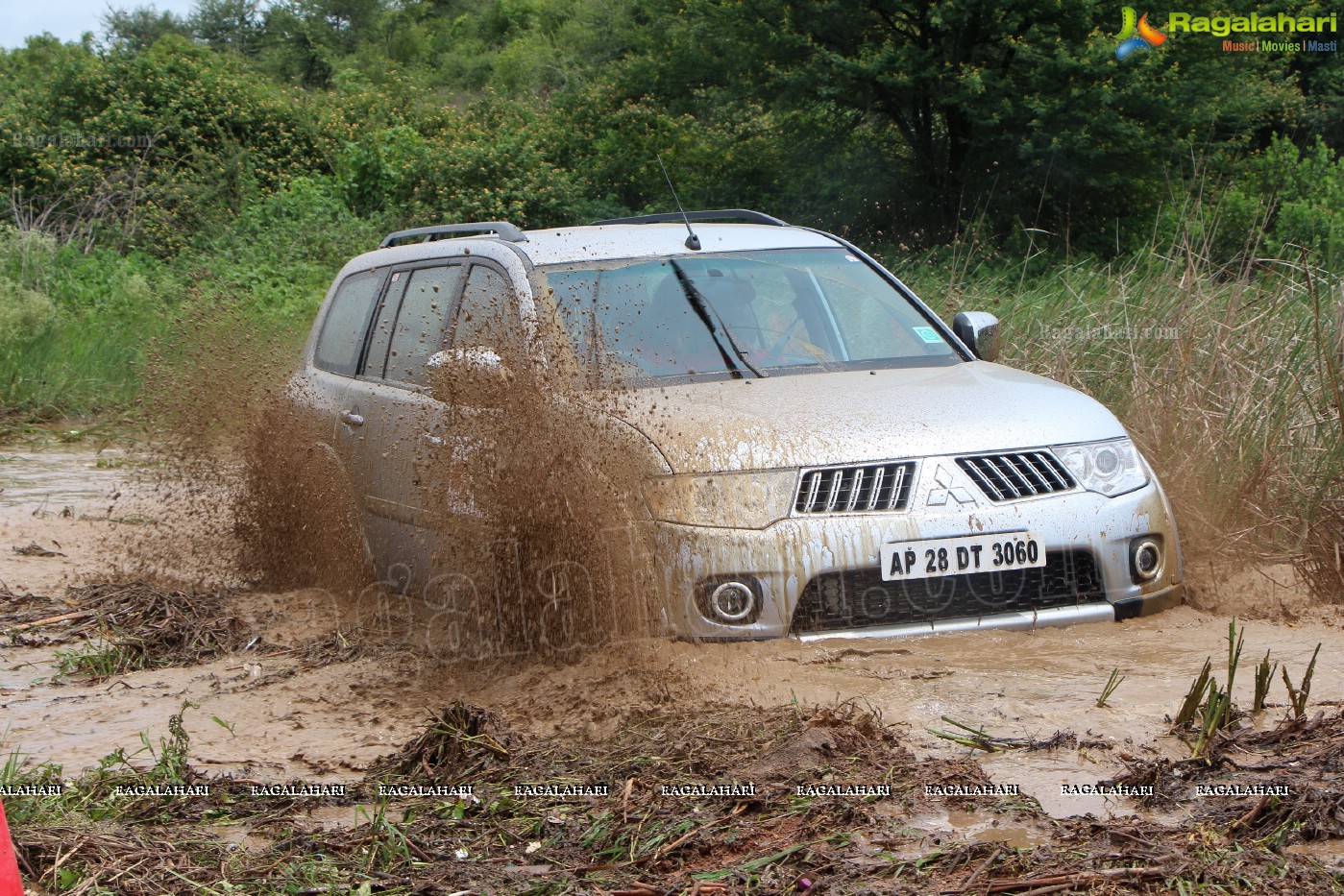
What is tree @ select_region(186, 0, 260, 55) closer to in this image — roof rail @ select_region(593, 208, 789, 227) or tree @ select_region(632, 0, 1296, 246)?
tree @ select_region(632, 0, 1296, 246)

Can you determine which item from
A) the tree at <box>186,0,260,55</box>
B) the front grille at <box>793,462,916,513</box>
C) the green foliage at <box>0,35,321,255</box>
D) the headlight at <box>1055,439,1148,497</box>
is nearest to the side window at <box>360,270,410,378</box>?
the front grille at <box>793,462,916,513</box>

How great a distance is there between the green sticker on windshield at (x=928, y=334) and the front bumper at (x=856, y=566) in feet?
4.48

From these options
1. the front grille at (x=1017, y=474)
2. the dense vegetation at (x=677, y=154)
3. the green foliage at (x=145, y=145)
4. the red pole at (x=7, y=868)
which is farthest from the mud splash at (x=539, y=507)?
the green foliage at (x=145, y=145)

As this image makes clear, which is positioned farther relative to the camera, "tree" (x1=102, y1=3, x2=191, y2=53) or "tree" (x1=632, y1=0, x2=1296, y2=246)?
"tree" (x1=102, y1=3, x2=191, y2=53)

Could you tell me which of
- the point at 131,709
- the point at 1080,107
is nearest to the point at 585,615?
the point at 131,709

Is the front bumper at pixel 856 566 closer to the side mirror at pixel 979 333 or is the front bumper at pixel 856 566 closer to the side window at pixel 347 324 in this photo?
the side mirror at pixel 979 333

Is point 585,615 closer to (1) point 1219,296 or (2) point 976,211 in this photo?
(1) point 1219,296

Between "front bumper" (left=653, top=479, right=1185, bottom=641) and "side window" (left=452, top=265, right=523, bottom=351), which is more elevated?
"side window" (left=452, top=265, right=523, bottom=351)

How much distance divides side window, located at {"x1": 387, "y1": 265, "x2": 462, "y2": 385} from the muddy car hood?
1.15m

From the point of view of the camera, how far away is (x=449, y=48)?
45.3 meters

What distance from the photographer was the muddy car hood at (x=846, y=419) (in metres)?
4.33

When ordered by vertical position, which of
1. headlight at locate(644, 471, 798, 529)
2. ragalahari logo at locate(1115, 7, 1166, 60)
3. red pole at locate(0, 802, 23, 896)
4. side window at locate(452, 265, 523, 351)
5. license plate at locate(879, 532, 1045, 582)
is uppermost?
ragalahari logo at locate(1115, 7, 1166, 60)

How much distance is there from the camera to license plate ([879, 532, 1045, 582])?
4195mm

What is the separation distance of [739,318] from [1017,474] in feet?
4.50
